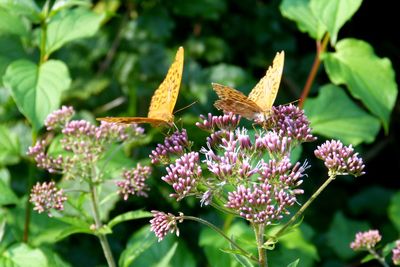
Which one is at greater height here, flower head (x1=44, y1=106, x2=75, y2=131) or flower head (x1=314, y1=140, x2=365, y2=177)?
flower head (x1=314, y1=140, x2=365, y2=177)

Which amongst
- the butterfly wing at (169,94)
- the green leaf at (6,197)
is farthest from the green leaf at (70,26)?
the butterfly wing at (169,94)

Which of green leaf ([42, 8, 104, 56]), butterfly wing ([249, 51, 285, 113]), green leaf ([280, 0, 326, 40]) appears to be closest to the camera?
butterfly wing ([249, 51, 285, 113])

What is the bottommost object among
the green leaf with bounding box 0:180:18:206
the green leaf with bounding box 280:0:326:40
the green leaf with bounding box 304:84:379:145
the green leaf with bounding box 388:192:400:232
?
the green leaf with bounding box 388:192:400:232

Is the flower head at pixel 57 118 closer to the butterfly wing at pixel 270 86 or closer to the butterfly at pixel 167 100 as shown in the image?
the butterfly at pixel 167 100

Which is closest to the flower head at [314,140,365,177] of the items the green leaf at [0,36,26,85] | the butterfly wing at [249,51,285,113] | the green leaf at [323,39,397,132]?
the butterfly wing at [249,51,285,113]

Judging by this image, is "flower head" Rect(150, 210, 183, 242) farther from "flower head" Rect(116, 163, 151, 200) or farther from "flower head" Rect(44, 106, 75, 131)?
"flower head" Rect(44, 106, 75, 131)

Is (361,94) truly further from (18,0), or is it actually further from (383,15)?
(383,15)

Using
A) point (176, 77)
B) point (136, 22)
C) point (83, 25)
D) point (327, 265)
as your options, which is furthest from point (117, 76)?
point (176, 77)
